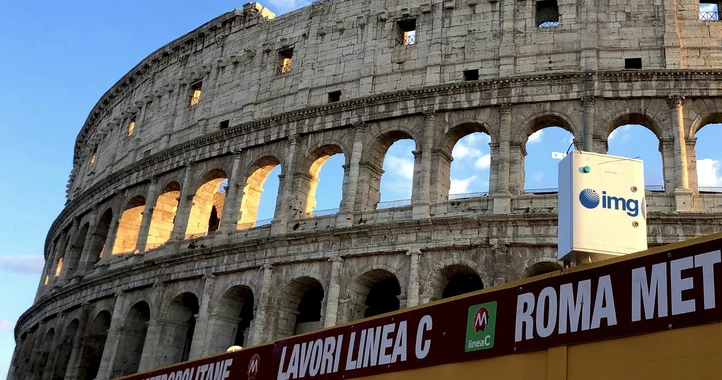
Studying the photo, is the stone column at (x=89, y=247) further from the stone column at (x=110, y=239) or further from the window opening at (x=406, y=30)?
the window opening at (x=406, y=30)

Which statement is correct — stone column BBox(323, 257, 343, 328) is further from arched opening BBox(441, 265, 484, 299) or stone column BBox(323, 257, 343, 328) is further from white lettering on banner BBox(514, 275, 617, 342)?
white lettering on banner BBox(514, 275, 617, 342)

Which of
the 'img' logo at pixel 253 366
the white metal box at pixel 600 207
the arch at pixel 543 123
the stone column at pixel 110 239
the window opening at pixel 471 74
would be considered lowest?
the 'img' logo at pixel 253 366

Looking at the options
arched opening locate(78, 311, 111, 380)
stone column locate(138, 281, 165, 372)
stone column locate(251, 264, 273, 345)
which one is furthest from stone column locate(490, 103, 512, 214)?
arched opening locate(78, 311, 111, 380)

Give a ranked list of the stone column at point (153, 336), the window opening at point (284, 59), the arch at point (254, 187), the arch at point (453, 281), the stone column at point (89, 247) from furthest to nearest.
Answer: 1. the stone column at point (89, 247)
2. the window opening at point (284, 59)
3. the arch at point (254, 187)
4. the stone column at point (153, 336)
5. the arch at point (453, 281)

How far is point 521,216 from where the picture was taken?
1955 centimetres

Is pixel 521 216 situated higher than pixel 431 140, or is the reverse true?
pixel 431 140

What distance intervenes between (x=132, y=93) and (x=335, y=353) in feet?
95.2

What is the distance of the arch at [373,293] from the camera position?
2131 cm

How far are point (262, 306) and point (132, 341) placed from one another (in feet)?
23.2

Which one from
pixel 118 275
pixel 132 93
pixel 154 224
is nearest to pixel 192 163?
pixel 154 224

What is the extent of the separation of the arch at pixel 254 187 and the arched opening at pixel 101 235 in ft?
29.2

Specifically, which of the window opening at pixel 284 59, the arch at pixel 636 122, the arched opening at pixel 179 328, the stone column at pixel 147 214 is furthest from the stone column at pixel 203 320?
the arch at pixel 636 122

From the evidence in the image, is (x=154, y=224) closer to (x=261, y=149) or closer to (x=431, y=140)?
(x=261, y=149)

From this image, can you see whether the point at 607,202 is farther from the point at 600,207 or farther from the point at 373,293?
the point at 373,293
